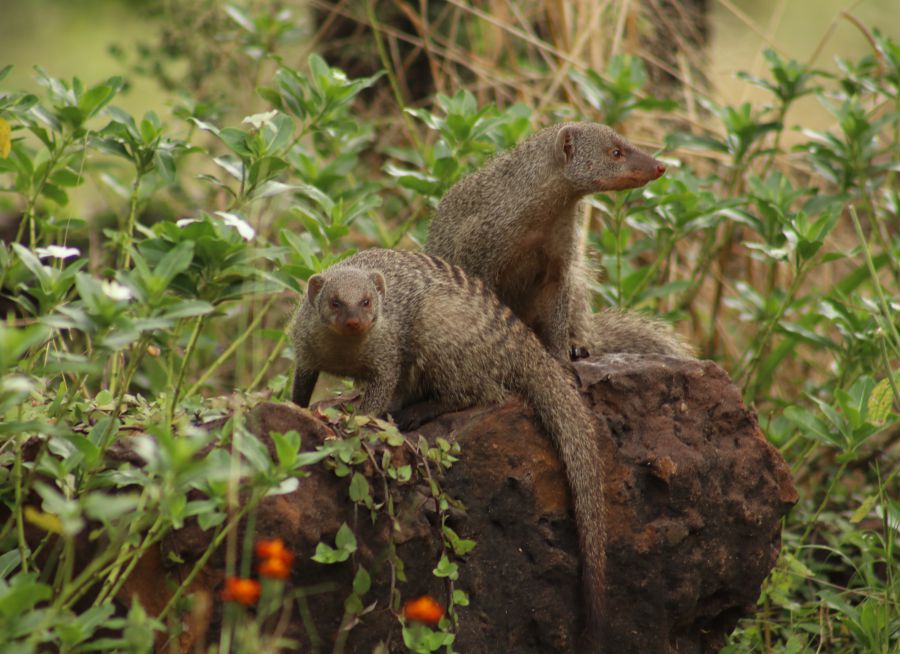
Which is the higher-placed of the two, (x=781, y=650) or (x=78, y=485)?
(x=78, y=485)

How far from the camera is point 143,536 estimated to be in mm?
2447

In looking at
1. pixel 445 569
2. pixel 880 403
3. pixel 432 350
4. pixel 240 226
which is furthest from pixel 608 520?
pixel 240 226

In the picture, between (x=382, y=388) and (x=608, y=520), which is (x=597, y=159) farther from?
(x=608, y=520)

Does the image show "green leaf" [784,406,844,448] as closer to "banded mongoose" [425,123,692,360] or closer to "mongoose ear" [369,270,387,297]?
"banded mongoose" [425,123,692,360]

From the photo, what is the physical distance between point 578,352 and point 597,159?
0.66 m

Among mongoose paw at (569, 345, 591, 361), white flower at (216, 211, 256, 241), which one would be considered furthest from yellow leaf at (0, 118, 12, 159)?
mongoose paw at (569, 345, 591, 361)

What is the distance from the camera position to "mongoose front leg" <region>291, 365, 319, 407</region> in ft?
11.0

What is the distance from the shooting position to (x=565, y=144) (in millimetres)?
3711

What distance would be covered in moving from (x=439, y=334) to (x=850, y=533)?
1713 millimetres

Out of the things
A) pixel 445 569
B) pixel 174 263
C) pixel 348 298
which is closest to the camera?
pixel 174 263

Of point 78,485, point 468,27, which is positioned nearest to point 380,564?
point 78,485

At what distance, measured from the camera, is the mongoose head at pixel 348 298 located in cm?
310

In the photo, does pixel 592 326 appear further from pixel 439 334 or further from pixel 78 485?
pixel 78 485

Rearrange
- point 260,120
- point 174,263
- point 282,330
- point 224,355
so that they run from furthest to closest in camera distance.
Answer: point 282,330 < point 224,355 < point 260,120 < point 174,263
